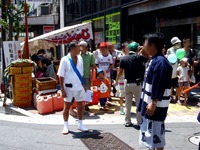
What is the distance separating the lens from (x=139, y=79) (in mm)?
6379

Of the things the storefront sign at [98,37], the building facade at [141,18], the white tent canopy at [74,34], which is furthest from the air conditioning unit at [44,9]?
the white tent canopy at [74,34]

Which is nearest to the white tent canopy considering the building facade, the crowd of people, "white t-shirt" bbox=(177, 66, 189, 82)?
the crowd of people

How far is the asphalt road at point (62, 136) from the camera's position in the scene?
220 inches

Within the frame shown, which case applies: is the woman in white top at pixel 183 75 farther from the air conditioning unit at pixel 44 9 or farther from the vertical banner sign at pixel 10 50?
the air conditioning unit at pixel 44 9

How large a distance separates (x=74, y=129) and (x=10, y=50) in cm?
456

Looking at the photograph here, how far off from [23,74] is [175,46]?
4377 millimetres

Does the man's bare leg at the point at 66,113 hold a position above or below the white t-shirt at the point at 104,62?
below

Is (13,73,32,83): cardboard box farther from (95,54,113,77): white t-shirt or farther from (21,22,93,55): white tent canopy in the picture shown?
(21,22,93,55): white tent canopy

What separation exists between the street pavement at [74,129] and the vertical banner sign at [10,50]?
2.17 m

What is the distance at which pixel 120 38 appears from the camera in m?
14.6

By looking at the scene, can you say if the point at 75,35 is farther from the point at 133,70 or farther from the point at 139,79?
the point at 139,79

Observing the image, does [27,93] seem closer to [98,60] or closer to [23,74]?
[23,74]

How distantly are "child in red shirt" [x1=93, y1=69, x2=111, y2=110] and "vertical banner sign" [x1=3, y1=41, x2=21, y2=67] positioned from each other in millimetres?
3150

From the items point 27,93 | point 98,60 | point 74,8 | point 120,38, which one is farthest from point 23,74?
point 74,8
